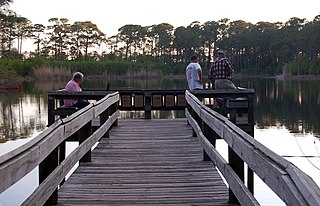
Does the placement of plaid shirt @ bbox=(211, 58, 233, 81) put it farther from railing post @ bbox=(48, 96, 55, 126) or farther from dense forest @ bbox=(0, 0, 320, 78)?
dense forest @ bbox=(0, 0, 320, 78)

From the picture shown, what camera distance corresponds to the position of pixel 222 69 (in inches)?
421

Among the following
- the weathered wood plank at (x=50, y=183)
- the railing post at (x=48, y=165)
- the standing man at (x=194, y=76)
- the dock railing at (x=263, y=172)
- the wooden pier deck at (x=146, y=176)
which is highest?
the standing man at (x=194, y=76)

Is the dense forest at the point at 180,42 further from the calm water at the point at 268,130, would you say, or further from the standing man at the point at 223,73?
the standing man at the point at 223,73

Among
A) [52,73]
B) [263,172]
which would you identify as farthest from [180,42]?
[263,172]

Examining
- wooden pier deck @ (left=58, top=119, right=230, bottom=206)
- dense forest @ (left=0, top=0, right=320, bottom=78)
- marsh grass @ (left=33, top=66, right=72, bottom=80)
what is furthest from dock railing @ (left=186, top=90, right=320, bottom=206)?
dense forest @ (left=0, top=0, right=320, bottom=78)

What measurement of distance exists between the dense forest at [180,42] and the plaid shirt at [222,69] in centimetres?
5013

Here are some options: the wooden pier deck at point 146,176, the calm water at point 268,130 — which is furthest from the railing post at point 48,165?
the calm water at point 268,130

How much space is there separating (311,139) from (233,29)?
216ft

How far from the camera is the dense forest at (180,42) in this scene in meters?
65.9

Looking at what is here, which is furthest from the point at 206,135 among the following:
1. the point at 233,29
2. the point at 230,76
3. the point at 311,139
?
the point at 233,29

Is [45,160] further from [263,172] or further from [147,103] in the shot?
[147,103]

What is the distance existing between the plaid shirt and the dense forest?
5013cm

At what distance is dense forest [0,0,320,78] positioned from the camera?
216ft

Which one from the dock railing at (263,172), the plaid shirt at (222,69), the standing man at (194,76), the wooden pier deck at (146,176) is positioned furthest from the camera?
the standing man at (194,76)
